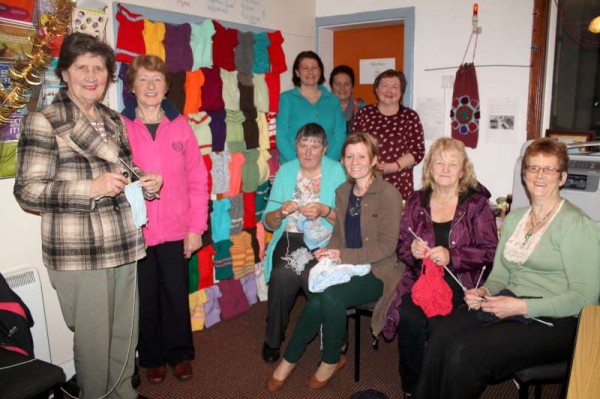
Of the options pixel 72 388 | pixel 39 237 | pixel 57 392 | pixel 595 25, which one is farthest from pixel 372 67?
pixel 57 392

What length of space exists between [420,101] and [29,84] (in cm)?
266

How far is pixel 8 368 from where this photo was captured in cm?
160

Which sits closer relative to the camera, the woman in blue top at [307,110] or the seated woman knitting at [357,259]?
the seated woman knitting at [357,259]

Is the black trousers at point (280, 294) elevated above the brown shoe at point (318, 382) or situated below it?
above

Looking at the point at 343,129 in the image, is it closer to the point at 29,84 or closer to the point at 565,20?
the point at 565,20

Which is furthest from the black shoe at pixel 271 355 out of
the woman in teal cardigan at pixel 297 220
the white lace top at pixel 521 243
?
the white lace top at pixel 521 243

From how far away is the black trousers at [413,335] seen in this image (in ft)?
7.13

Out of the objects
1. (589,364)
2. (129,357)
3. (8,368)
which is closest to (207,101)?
(129,357)

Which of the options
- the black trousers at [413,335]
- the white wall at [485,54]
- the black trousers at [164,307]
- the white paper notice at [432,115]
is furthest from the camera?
the white paper notice at [432,115]

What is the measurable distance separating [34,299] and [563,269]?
221 cm

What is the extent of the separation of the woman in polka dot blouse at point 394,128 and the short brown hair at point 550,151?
1249mm

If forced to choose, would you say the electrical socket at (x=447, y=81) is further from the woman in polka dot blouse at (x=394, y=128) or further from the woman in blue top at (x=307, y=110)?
the woman in blue top at (x=307, y=110)

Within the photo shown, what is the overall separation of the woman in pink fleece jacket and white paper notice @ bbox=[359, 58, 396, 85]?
2.13m

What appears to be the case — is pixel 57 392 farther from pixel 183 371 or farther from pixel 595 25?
pixel 595 25
